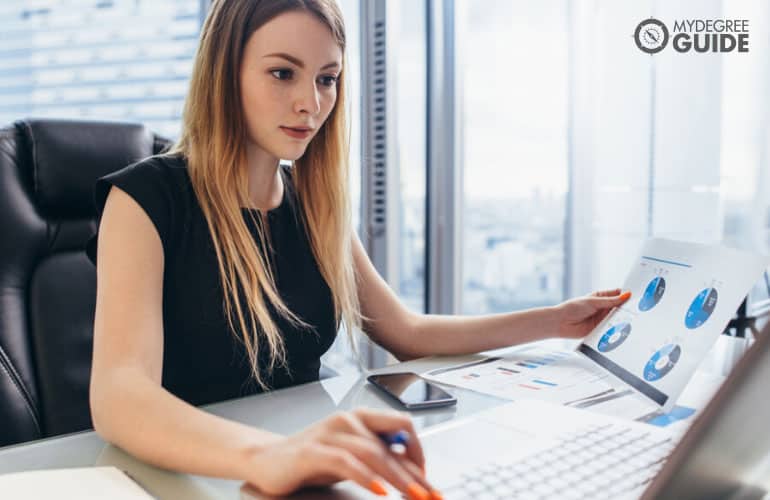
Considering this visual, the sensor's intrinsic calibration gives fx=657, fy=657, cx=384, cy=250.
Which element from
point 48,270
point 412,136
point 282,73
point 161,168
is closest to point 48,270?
point 48,270

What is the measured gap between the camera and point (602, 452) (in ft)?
2.10

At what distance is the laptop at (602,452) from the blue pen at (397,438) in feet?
0.19

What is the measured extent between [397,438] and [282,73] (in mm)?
669

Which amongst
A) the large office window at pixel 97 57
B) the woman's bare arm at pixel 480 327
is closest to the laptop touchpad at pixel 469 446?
the woman's bare arm at pixel 480 327

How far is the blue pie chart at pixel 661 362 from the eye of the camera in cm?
85

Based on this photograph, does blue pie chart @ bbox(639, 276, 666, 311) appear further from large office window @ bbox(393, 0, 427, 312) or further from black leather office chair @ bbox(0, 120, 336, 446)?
large office window @ bbox(393, 0, 427, 312)

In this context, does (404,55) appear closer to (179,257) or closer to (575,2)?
(575,2)

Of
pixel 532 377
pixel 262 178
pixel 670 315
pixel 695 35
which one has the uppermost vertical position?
pixel 695 35

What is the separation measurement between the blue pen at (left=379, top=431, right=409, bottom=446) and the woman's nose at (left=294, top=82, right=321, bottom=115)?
626 mm

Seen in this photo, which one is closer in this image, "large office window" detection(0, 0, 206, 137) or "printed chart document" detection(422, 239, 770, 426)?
"printed chart document" detection(422, 239, 770, 426)

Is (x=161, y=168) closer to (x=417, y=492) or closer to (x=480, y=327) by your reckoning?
(x=480, y=327)

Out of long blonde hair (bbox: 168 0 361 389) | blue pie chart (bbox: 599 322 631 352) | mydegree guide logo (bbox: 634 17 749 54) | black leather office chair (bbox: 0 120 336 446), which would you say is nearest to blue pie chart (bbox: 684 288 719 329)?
blue pie chart (bbox: 599 322 631 352)

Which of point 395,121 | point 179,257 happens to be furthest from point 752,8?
point 179,257

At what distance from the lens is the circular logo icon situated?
73.0 inches
